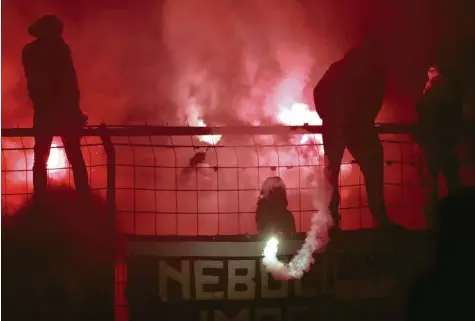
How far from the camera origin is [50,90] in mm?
1864

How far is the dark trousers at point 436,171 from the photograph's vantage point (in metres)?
1.87

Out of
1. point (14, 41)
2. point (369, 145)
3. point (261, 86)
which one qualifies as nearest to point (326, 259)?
point (369, 145)

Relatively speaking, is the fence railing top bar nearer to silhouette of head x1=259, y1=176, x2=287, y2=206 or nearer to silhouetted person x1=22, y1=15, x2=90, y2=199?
silhouetted person x1=22, y1=15, x2=90, y2=199

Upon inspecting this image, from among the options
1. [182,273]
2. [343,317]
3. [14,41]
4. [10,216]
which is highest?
[14,41]

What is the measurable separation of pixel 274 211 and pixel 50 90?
2.65 ft

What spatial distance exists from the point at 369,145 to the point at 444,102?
0.29 m

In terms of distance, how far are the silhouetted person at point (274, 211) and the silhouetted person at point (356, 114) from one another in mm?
146

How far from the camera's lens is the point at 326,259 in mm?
1848

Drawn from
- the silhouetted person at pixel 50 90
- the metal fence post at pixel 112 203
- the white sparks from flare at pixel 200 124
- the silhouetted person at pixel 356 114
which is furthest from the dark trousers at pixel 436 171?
the silhouetted person at pixel 50 90

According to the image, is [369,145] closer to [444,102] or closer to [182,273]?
[444,102]

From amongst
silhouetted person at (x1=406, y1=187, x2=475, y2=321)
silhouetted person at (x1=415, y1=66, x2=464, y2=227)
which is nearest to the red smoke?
silhouetted person at (x1=415, y1=66, x2=464, y2=227)

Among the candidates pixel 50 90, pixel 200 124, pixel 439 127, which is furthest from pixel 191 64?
pixel 439 127

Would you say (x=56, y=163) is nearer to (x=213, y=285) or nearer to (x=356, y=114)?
(x=213, y=285)

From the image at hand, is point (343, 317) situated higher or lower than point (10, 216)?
lower
